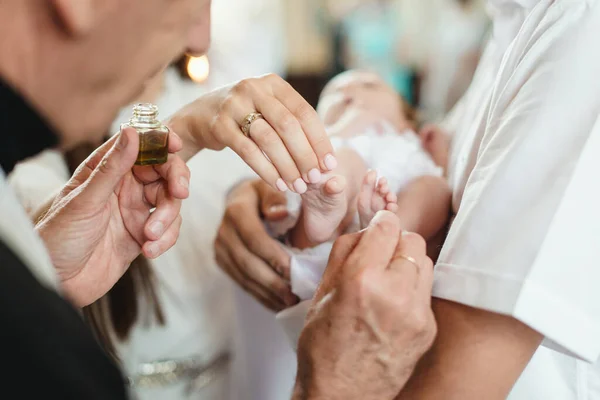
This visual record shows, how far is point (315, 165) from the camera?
919 mm

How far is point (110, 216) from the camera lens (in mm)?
989

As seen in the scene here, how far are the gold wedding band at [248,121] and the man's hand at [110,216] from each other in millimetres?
111

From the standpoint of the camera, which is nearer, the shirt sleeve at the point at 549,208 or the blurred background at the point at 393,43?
the shirt sleeve at the point at 549,208

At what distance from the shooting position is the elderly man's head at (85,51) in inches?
22.2

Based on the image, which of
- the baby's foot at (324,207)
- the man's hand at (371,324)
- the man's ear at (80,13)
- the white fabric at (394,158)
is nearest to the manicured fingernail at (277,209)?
the baby's foot at (324,207)

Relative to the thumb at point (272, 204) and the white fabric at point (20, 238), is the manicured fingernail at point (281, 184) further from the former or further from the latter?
the white fabric at point (20, 238)

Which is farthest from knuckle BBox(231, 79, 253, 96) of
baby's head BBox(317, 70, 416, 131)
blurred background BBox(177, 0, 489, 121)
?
blurred background BBox(177, 0, 489, 121)

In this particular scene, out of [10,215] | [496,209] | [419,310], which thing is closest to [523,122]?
[496,209]

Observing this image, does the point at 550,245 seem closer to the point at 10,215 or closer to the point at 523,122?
the point at 523,122

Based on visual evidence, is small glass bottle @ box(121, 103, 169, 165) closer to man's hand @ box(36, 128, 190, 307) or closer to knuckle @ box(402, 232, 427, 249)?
man's hand @ box(36, 128, 190, 307)

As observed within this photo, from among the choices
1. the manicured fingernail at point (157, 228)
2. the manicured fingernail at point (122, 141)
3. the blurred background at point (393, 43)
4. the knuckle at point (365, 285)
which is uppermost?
the manicured fingernail at point (122, 141)

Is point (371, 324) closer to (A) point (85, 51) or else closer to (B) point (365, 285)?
(B) point (365, 285)

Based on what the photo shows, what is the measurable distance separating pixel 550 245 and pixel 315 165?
0.38m

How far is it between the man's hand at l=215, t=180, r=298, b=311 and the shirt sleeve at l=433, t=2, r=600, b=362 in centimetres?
49
